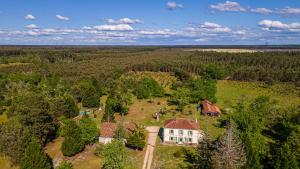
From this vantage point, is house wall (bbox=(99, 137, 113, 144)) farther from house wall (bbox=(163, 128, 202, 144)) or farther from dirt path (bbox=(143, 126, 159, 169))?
house wall (bbox=(163, 128, 202, 144))

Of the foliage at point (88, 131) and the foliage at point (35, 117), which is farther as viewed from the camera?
the foliage at point (88, 131)

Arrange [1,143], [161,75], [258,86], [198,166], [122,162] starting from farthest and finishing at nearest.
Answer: [161,75]
[258,86]
[1,143]
[198,166]
[122,162]

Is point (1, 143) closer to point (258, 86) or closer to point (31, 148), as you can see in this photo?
point (31, 148)

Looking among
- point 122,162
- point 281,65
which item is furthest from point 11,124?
point 281,65

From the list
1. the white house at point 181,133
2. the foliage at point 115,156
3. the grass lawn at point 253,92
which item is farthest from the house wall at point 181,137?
the grass lawn at point 253,92

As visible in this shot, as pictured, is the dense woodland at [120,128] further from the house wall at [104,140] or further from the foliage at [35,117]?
the house wall at [104,140]

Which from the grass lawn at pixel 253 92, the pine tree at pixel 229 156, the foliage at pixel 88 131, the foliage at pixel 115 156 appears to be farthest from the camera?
the grass lawn at pixel 253 92

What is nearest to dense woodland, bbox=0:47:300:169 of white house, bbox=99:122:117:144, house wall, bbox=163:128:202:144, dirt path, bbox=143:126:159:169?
white house, bbox=99:122:117:144
